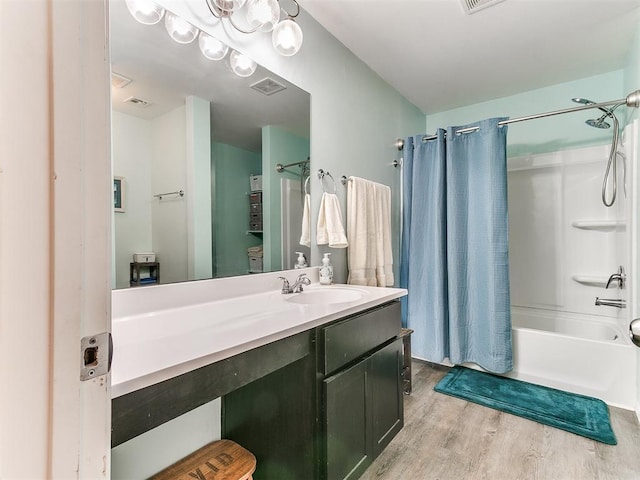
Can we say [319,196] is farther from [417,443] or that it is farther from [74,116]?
[74,116]

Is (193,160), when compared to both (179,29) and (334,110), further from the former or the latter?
(334,110)

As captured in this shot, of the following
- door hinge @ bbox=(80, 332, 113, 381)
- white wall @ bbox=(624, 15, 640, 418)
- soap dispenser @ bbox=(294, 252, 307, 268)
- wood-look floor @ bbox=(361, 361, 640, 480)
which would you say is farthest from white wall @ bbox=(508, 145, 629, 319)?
door hinge @ bbox=(80, 332, 113, 381)

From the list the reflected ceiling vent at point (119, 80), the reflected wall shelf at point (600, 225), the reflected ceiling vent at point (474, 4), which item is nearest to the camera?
the reflected ceiling vent at point (119, 80)

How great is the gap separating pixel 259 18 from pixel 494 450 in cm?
234

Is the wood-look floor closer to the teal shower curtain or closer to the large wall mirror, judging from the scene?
the teal shower curtain

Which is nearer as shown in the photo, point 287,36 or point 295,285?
point 287,36

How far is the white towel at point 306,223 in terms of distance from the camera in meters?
1.87

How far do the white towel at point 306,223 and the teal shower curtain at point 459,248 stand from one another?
45.0 inches

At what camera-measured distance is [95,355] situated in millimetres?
389

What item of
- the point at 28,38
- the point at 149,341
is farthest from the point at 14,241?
the point at 149,341

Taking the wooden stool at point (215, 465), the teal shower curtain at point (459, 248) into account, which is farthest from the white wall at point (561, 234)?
the wooden stool at point (215, 465)

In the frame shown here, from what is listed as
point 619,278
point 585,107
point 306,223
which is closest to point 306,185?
point 306,223

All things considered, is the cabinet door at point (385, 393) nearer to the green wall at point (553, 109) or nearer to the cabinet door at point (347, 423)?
the cabinet door at point (347, 423)

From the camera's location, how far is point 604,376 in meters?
2.04
